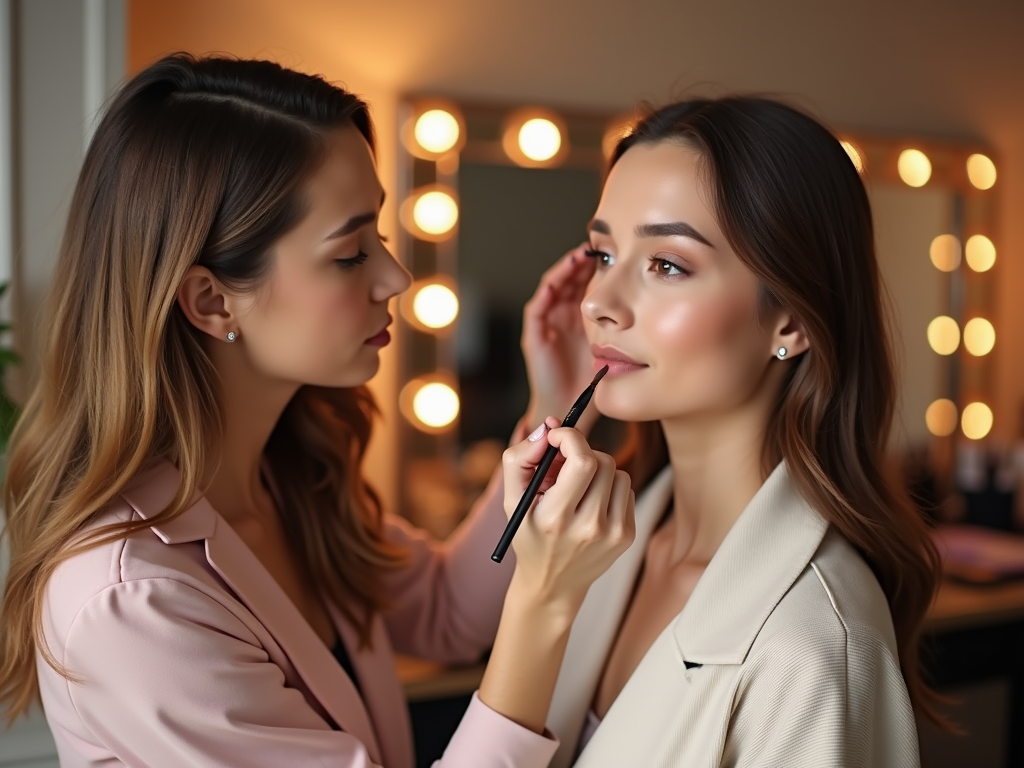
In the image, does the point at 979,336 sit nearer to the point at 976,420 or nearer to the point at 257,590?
the point at 976,420

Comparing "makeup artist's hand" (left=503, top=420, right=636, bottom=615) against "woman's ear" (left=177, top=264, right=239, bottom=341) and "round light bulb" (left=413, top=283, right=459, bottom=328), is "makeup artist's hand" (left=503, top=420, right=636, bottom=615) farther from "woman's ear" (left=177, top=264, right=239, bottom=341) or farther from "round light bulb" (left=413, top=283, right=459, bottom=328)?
"round light bulb" (left=413, top=283, right=459, bottom=328)

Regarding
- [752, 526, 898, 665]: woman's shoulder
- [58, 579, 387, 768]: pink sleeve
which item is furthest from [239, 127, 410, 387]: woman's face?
[752, 526, 898, 665]: woman's shoulder

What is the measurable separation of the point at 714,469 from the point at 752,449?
0.05m

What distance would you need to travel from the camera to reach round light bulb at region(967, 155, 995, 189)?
2404mm

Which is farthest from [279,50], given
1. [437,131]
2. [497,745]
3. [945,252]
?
[945,252]

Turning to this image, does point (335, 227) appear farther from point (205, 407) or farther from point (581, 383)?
point (581, 383)

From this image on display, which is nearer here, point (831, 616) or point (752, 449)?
point (831, 616)

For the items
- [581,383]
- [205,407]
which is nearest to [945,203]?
[581,383]

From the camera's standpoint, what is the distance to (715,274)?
104 cm

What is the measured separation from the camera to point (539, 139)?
1999 mm

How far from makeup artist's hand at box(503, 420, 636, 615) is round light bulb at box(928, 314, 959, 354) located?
179cm

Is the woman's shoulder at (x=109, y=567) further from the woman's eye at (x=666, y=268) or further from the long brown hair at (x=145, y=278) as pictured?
the woman's eye at (x=666, y=268)

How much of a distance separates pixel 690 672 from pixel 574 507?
0.22m

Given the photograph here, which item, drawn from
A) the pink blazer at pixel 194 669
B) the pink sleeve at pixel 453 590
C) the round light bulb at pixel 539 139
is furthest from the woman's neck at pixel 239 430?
the round light bulb at pixel 539 139
